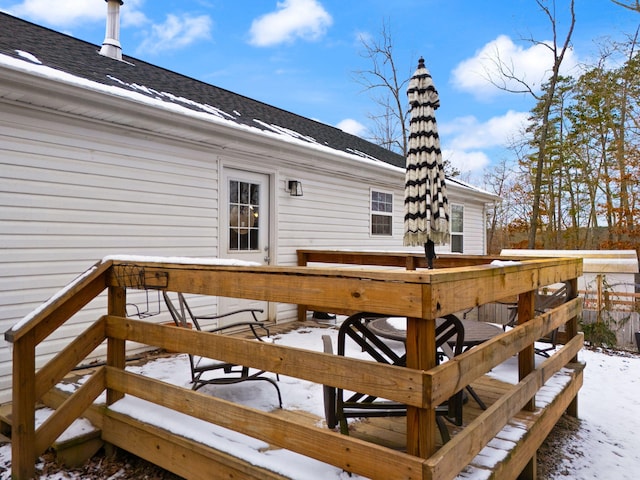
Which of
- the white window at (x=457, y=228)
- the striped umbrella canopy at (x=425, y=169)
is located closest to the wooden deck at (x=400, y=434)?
the striped umbrella canopy at (x=425, y=169)

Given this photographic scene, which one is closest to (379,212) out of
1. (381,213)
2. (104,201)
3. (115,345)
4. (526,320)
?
(381,213)

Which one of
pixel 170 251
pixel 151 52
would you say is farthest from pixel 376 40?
pixel 170 251

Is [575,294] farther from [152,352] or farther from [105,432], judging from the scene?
[152,352]

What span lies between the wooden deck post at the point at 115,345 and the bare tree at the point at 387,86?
15.3 m

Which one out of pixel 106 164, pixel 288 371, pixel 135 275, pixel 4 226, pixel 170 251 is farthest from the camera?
pixel 170 251

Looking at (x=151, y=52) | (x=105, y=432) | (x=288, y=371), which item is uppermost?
(x=151, y=52)

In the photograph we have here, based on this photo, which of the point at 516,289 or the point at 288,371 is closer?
the point at 288,371

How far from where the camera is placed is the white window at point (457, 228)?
35.3 ft

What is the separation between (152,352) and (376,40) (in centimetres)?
1610

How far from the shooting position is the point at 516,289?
7.57 ft

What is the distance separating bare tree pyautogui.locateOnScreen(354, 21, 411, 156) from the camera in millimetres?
17184

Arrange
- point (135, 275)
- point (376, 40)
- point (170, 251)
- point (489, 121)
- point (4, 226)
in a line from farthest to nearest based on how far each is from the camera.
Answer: point (489, 121)
point (376, 40)
point (170, 251)
point (4, 226)
point (135, 275)

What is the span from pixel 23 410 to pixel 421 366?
218cm

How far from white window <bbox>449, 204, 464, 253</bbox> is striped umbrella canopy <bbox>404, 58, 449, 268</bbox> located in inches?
279
